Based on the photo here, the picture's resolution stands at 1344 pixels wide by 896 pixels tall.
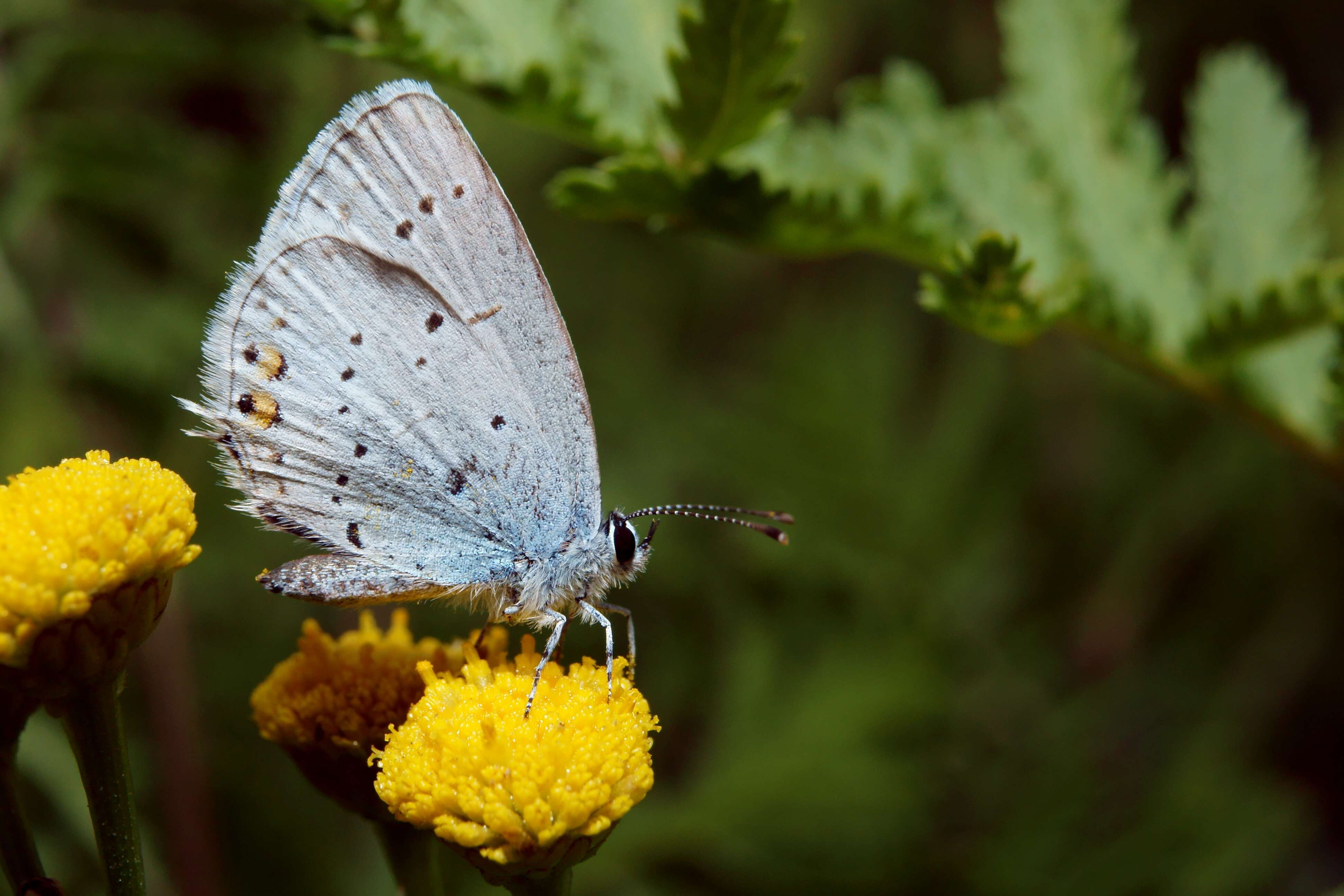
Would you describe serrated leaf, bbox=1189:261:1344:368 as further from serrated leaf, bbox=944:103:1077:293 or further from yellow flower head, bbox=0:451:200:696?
yellow flower head, bbox=0:451:200:696

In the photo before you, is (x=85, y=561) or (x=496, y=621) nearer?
(x=85, y=561)

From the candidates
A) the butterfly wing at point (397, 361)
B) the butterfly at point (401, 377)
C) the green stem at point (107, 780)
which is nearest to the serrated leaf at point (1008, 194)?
the butterfly at point (401, 377)

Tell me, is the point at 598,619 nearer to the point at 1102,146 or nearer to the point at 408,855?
the point at 408,855

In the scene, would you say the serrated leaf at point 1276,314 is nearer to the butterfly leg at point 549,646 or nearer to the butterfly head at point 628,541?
the butterfly head at point 628,541

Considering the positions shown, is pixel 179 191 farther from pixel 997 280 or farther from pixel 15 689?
pixel 997 280

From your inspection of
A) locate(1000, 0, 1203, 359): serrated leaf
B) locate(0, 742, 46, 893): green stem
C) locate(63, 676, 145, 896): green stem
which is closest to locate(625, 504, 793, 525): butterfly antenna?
locate(1000, 0, 1203, 359): serrated leaf

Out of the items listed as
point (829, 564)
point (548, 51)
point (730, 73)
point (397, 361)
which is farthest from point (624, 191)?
point (829, 564)

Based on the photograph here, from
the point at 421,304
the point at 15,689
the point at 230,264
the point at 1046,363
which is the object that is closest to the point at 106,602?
the point at 15,689
